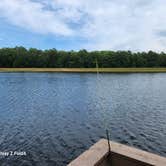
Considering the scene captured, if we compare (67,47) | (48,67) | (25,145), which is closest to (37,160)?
(25,145)

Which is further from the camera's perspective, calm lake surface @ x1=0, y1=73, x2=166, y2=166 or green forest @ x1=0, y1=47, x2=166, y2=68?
green forest @ x1=0, y1=47, x2=166, y2=68

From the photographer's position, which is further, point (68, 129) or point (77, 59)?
point (77, 59)

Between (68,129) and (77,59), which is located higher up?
(77,59)

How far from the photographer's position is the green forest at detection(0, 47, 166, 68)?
96812 mm

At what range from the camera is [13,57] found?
103 meters

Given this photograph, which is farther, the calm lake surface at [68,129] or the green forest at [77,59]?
the green forest at [77,59]

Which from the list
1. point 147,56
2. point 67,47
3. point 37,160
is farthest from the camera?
point 67,47

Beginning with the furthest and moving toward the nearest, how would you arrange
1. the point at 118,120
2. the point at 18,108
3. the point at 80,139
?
1. the point at 18,108
2. the point at 118,120
3. the point at 80,139

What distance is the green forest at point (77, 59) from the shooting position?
9681cm

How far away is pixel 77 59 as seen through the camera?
98312 mm

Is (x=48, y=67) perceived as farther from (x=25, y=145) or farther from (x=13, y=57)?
(x=25, y=145)

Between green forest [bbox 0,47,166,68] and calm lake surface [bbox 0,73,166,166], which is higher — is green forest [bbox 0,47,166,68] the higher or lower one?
the higher one

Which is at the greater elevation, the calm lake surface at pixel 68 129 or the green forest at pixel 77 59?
the green forest at pixel 77 59

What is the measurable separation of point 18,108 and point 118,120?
979cm
